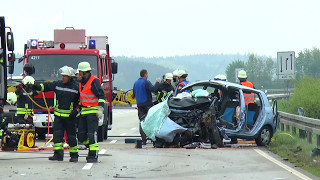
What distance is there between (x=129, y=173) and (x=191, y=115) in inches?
240

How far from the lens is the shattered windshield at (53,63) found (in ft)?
72.8

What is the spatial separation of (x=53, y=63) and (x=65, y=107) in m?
7.20

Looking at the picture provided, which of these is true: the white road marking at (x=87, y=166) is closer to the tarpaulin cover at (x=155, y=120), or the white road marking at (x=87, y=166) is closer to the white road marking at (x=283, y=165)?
the white road marking at (x=283, y=165)

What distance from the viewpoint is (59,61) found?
22.4m

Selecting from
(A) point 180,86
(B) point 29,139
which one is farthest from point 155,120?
(B) point 29,139

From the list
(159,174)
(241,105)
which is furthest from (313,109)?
(159,174)

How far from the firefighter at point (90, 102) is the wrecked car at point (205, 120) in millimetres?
3889

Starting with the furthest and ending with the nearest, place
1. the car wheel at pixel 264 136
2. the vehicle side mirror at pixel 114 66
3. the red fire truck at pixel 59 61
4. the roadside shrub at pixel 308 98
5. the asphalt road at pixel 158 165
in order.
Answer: the roadside shrub at pixel 308 98, the vehicle side mirror at pixel 114 66, the red fire truck at pixel 59 61, the car wheel at pixel 264 136, the asphalt road at pixel 158 165

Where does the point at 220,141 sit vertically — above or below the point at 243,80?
below

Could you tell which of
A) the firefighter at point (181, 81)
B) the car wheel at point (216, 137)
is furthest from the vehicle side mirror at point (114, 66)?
the car wheel at point (216, 137)

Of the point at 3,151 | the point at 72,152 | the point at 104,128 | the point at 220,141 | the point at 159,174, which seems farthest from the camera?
the point at 104,128

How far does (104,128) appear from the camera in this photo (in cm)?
2289

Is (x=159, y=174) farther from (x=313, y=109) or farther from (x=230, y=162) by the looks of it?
(x=313, y=109)

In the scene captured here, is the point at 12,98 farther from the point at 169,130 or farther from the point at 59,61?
the point at 169,130
